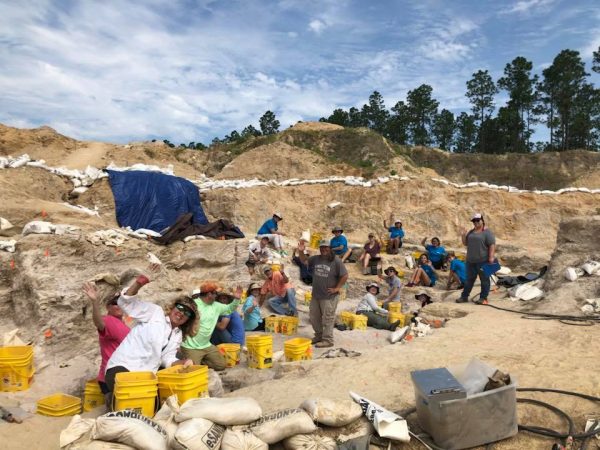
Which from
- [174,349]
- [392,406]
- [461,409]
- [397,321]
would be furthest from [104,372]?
[397,321]

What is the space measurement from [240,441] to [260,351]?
239 cm

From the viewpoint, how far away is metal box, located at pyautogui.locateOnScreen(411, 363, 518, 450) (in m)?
3.15

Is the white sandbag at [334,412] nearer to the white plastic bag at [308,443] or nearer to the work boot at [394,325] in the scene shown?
the white plastic bag at [308,443]

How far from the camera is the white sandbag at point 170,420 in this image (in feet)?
9.85

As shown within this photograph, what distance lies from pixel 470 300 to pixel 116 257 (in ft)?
22.6

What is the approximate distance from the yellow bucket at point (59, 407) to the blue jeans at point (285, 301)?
4.53m

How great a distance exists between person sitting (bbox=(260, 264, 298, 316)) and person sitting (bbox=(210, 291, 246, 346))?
2215 millimetres

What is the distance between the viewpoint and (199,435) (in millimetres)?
2988

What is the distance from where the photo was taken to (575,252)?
888cm

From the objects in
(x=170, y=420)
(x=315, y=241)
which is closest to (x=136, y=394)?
(x=170, y=420)

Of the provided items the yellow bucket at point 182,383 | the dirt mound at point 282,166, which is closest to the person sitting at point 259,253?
the yellow bucket at point 182,383

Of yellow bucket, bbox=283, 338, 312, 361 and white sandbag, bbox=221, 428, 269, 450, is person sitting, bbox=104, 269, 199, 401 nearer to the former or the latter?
white sandbag, bbox=221, 428, 269, 450

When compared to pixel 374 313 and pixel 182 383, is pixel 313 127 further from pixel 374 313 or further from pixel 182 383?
pixel 182 383

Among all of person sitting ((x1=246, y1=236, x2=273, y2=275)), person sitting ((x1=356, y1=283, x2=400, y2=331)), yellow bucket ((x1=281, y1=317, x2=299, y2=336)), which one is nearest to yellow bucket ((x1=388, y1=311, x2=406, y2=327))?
person sitting ((x1=356, y1=283, x2=400, y2=331))
